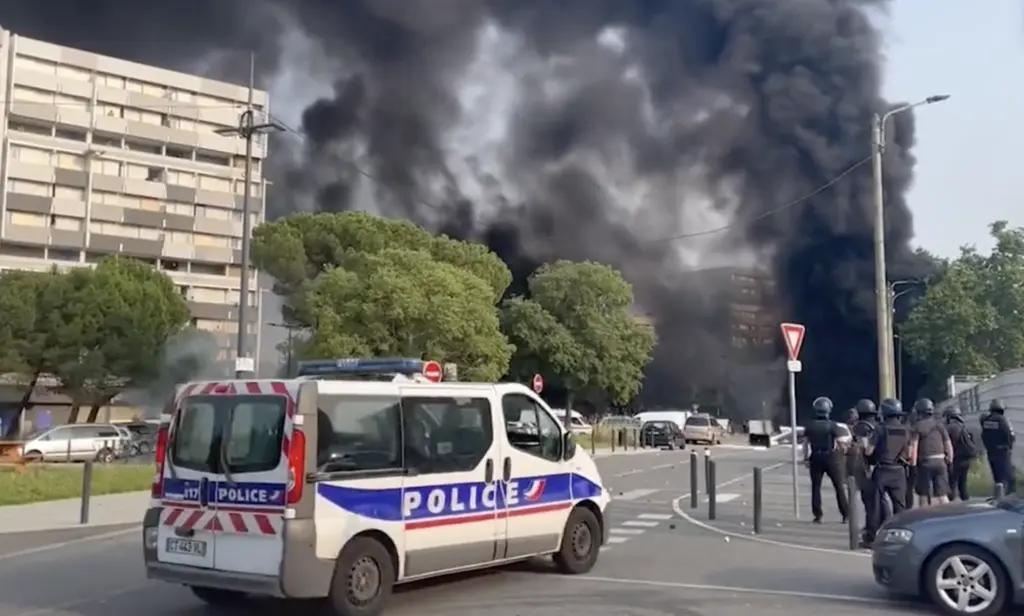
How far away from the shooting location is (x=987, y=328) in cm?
4938

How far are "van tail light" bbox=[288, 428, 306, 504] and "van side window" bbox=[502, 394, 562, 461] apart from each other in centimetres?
216

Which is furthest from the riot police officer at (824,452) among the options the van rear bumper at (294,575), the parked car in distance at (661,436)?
the parked car in distance at (661,436)

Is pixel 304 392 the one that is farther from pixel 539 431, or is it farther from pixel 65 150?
pixel 65 150

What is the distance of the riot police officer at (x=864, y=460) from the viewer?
1180 centimetres

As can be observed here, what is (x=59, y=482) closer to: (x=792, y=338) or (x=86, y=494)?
(x=86, y=494)

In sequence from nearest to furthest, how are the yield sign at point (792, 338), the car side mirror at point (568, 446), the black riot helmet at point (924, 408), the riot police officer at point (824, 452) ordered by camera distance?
1. the car side mirror at point (568, 446)
2. the black riot helmet at point (924, 408)
3. the riot police officer at point (824, 452)
4. the yield sign at point (792, 338)

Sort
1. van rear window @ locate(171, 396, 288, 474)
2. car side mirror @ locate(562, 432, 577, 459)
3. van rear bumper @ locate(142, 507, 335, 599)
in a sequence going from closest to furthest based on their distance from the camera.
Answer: van rear bumper @ locate(142, 507, 335, 599) → van rear window @ locate(171, 396, 288, 474) → car side mirror @ locate(562, 432, 577, 459)

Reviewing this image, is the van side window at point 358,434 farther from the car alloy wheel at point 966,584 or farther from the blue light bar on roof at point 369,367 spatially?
the car alloy wheel at point 966,584

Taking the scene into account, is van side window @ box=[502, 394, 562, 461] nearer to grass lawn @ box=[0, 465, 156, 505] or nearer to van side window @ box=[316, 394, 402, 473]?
van side window @ box=[316, 394, 402, 473]

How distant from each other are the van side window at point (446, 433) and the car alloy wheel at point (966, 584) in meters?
3.67

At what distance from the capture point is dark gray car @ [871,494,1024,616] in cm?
776

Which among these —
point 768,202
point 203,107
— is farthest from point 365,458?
point 203,107

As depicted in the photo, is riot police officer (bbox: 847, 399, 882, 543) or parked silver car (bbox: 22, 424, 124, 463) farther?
parked silver car (bbox: 22, 424, 124, 463)

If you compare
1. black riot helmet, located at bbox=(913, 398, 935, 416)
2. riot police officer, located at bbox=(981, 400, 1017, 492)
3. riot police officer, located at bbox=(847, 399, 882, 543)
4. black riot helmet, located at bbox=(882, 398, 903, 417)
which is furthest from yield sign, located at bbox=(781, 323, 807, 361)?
black riot helmet, located at bbox=(913, 398, 935, 416)
